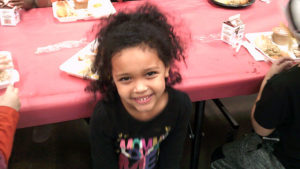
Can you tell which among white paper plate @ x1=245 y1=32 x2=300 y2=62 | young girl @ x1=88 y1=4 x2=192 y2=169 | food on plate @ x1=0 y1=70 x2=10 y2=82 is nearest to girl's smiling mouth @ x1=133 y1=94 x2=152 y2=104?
young girl @ x1=88 y1=4 x2=192 y2=169

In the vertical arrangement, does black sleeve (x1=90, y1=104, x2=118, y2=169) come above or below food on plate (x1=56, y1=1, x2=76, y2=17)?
below

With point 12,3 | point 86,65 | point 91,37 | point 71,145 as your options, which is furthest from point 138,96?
point 71,145

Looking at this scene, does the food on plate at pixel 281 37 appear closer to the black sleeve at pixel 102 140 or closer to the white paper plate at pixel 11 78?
the black sleeve at pixel 102 140

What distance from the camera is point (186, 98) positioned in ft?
3.77

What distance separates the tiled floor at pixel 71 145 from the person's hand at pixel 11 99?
37.0 inches

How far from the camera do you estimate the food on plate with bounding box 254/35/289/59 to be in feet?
4.42

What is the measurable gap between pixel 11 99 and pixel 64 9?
0.77 metres

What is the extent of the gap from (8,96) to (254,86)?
38.7 inches

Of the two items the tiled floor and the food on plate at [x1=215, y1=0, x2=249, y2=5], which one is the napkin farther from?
the tiled floor

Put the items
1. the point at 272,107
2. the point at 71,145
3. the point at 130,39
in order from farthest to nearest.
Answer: the point at 71,145 → the point at 272,107 → the point at 130,39

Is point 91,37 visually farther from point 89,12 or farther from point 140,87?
point 140,87

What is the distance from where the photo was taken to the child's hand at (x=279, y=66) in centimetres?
120

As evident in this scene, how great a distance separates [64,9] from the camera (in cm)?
162

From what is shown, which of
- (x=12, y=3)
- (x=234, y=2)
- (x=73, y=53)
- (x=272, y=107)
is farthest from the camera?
(x=234, y=2)
